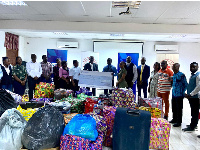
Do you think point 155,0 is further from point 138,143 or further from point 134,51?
point 134,51

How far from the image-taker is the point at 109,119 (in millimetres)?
2430

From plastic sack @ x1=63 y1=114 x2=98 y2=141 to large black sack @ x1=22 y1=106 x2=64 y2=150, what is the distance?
120 mm

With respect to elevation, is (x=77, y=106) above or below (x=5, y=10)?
below

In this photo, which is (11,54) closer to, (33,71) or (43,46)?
(43,46)

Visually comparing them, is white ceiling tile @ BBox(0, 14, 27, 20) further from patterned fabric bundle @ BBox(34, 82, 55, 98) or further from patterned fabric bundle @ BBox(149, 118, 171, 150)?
patterned fabric bundle @ BBox(149, 118, 171, 150)

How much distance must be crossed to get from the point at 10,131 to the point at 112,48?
802 cm

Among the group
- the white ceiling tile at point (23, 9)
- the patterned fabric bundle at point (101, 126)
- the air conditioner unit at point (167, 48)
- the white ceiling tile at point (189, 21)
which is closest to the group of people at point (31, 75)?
the white ceiling tile at point (23, 9)

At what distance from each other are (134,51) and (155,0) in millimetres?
5873

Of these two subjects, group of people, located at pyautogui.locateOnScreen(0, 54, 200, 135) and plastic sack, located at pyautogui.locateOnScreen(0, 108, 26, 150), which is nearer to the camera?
plastic sack, located at pyautogui.locateOnScreen(0, 108, 26, 150)

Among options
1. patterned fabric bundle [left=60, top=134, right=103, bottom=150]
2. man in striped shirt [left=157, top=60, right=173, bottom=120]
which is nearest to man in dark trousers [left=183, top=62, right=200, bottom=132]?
man in striped shirt [left=157, top=60, right=173, bottom=120]

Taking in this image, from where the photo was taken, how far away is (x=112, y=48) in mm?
9664

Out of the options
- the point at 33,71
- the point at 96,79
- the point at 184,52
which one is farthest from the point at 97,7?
the point at 184,52

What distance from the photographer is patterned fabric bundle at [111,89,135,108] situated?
271 centimetres

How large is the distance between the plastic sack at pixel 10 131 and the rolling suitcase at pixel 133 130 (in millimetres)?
1126
